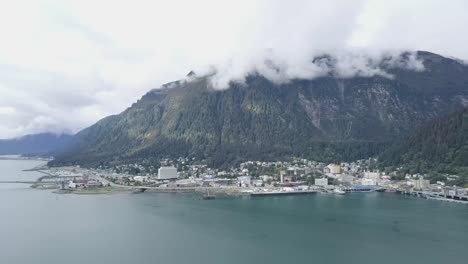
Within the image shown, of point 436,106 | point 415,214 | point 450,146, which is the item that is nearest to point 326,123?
point 436,106

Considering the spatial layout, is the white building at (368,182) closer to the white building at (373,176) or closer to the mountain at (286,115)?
the white building at (373,176)

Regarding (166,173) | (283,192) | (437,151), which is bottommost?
(283,192)

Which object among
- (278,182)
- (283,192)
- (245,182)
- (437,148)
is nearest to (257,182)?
(245,182)

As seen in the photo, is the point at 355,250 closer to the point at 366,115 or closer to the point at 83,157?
the point at 366,115

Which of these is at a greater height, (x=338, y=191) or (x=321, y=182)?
(x=321, y=182)

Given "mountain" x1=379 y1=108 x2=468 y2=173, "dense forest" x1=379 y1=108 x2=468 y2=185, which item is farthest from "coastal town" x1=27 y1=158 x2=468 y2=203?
"mountain" x1=379 y1=108 x2=468 y2=173

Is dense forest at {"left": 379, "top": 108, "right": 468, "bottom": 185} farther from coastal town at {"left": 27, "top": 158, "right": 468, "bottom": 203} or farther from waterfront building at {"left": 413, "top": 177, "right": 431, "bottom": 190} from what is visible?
waterfront building at {"left": 413, "top": 177, "right": 431, "bottom": 190}

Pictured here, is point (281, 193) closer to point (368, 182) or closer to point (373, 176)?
point (368, 182)
